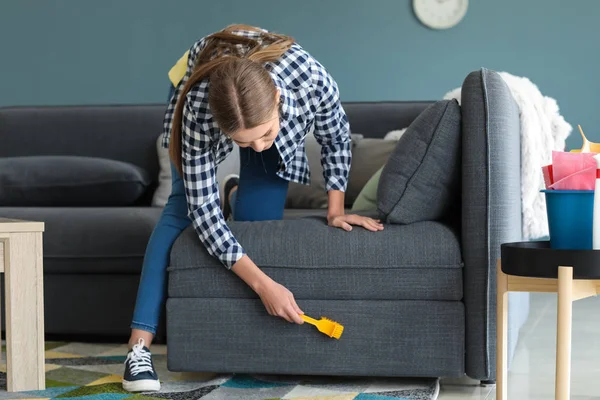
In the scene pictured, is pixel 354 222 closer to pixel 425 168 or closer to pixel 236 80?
pixel 425 168

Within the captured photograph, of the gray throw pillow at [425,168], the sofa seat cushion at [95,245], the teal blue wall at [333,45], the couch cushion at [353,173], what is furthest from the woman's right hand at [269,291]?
the teal blue wall at [333,45]

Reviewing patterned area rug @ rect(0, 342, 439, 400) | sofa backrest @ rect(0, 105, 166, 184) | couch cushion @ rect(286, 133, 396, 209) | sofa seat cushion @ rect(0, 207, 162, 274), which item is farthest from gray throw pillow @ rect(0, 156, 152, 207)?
patterned area rug @ rect(0, 342, 439, 400)

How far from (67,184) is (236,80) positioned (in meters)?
1.52

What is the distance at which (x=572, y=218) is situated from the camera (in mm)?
1489

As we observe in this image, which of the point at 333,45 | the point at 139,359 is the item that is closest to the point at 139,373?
the point at 139,359

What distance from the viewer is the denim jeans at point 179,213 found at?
2049 millimetres

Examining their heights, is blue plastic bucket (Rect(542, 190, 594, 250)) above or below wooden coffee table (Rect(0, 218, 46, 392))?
above

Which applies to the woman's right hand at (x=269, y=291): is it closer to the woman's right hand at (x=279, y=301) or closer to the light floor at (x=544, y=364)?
the woman's right hand at (x=279, y=301)

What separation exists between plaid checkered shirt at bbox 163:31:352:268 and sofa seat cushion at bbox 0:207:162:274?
63cm

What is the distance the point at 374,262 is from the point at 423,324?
7.3 inches

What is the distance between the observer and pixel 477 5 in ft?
13.6

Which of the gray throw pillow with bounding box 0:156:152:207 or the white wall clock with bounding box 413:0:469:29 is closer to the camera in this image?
the gray throw pillow with bounding box 0:156:152:207

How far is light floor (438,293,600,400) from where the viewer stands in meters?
1.95

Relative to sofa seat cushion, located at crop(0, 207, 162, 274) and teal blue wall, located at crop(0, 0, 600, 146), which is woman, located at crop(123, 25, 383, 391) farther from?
teal blue wall, located at crop(0, 0, 600, 146)
